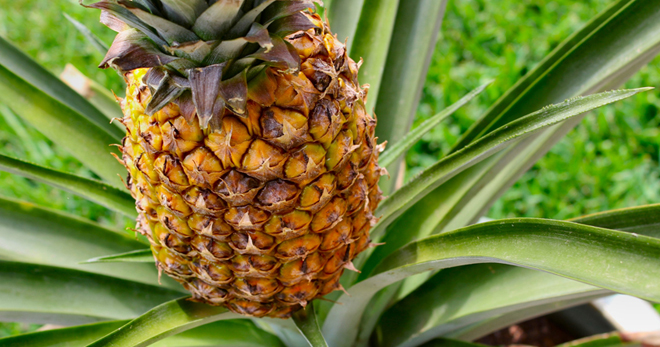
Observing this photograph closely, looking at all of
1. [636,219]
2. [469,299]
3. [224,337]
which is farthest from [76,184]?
[636,219]

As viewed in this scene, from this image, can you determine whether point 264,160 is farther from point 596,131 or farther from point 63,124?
point 596,131

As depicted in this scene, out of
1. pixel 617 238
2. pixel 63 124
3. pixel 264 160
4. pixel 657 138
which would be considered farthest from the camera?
pixel 657 138

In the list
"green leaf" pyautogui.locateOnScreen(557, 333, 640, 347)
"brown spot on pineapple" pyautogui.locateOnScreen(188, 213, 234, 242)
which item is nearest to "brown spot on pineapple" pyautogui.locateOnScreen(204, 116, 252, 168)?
"brown spot on pineapple" pyautogui.locateOnScreen(188, 213, 234, 242)

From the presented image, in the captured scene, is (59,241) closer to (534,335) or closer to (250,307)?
(250,307)

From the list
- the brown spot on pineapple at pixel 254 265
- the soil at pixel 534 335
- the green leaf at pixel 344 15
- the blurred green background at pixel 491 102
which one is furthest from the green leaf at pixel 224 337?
the blurred green background at pixel 491 102

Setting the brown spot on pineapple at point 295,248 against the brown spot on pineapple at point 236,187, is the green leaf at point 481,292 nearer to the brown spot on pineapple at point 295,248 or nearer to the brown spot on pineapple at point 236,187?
the brown spot on pineapple at point 295,248

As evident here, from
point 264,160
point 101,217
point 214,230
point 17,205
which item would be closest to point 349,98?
point 264,160

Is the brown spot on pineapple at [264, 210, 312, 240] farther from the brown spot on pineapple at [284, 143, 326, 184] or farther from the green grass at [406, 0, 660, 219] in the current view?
the green grass at [406, 0, 660, 219]
